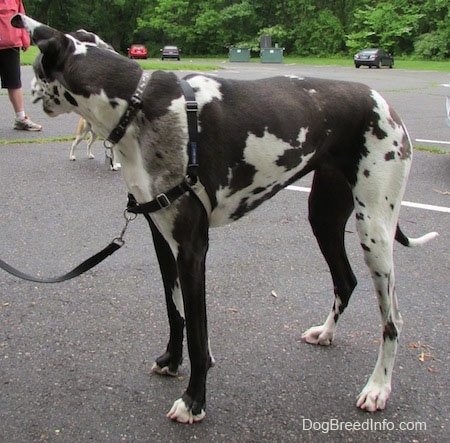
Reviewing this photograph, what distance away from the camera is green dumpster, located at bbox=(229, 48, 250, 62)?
44.6m

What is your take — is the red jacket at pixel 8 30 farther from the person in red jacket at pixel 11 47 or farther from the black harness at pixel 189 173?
the black harness at pixel 189 173

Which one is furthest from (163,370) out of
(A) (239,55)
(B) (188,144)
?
(A) (239,55)

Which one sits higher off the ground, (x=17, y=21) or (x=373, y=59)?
(x=17, y=21)

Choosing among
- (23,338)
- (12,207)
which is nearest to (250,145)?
(23,338)

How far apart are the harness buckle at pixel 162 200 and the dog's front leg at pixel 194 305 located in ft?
0.37

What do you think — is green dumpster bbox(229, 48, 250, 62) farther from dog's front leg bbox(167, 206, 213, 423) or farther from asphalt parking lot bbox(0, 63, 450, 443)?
dog's front leg bbox(167, 206, 213, 423)

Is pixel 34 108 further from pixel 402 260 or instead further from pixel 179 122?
pixel 179 122

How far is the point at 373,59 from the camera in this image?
116ft

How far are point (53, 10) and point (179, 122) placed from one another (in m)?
63.7

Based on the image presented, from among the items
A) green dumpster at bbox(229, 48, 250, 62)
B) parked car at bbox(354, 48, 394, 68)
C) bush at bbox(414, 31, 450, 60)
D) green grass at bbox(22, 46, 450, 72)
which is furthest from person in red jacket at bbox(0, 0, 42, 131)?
bush at bbox(414, 31, 450, 60)

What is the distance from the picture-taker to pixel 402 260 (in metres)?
4.42

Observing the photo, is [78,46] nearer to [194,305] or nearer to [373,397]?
[194,305]

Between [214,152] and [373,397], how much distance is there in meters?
1.43

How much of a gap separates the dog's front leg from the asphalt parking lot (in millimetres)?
85
